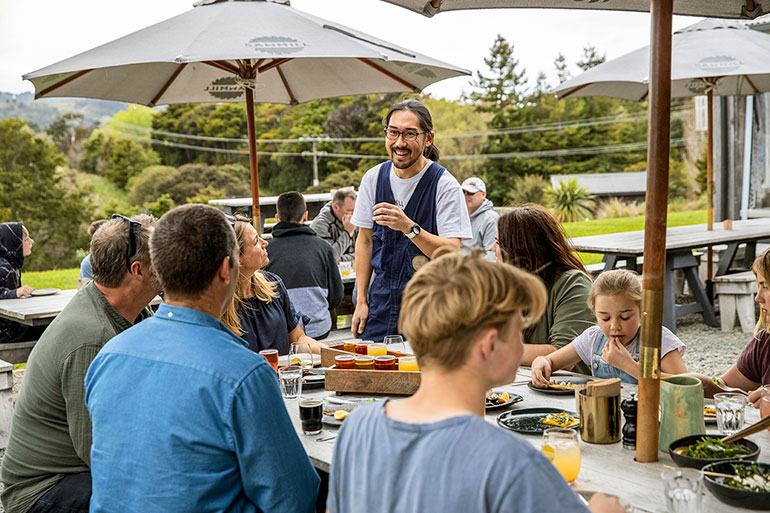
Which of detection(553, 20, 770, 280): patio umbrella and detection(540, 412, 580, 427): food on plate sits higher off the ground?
detection(553, 20, 770, 280): patio umbrella

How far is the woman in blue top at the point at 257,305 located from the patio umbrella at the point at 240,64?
3.52 feet

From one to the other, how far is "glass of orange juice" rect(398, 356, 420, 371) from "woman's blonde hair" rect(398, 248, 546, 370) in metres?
1.34

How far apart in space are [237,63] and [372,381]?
3.23 m

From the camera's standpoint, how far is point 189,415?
172cm

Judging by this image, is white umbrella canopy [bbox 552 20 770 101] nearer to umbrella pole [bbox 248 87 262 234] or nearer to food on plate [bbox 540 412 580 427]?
umbrella pole [bbox 248 87 262 234]

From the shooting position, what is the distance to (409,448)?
1295 mm

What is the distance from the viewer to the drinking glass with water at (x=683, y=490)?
5.03 ft

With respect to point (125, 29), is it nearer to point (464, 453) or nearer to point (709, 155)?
point (709, 155)

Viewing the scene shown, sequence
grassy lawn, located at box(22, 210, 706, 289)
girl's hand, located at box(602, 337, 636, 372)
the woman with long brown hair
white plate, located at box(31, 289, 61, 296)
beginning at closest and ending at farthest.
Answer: girl's hand, located at box(602, 337, 636, 372)
the woman with long brown hair
white plate, located at box(31, 289, 61, 296)
grassy lawn, located at box(22, 210, 706, 289)

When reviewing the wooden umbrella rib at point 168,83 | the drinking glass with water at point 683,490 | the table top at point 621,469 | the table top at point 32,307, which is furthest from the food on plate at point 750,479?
the wooden umbrella rib at point 168,83

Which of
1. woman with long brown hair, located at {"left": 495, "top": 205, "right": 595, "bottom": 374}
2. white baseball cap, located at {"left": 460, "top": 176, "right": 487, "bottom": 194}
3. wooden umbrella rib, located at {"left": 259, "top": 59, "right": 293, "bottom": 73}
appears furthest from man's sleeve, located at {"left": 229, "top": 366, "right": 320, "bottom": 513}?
white baseball cap, located at {"left": 460, "top": 176, "right": 487, "bottom": 194}

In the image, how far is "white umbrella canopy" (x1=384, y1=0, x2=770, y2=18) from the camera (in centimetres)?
286

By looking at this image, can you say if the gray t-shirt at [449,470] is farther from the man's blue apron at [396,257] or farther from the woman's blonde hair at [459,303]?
A: the man's blue apron at [396,257]

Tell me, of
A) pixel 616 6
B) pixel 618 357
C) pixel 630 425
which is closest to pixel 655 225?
pixel 630 425
